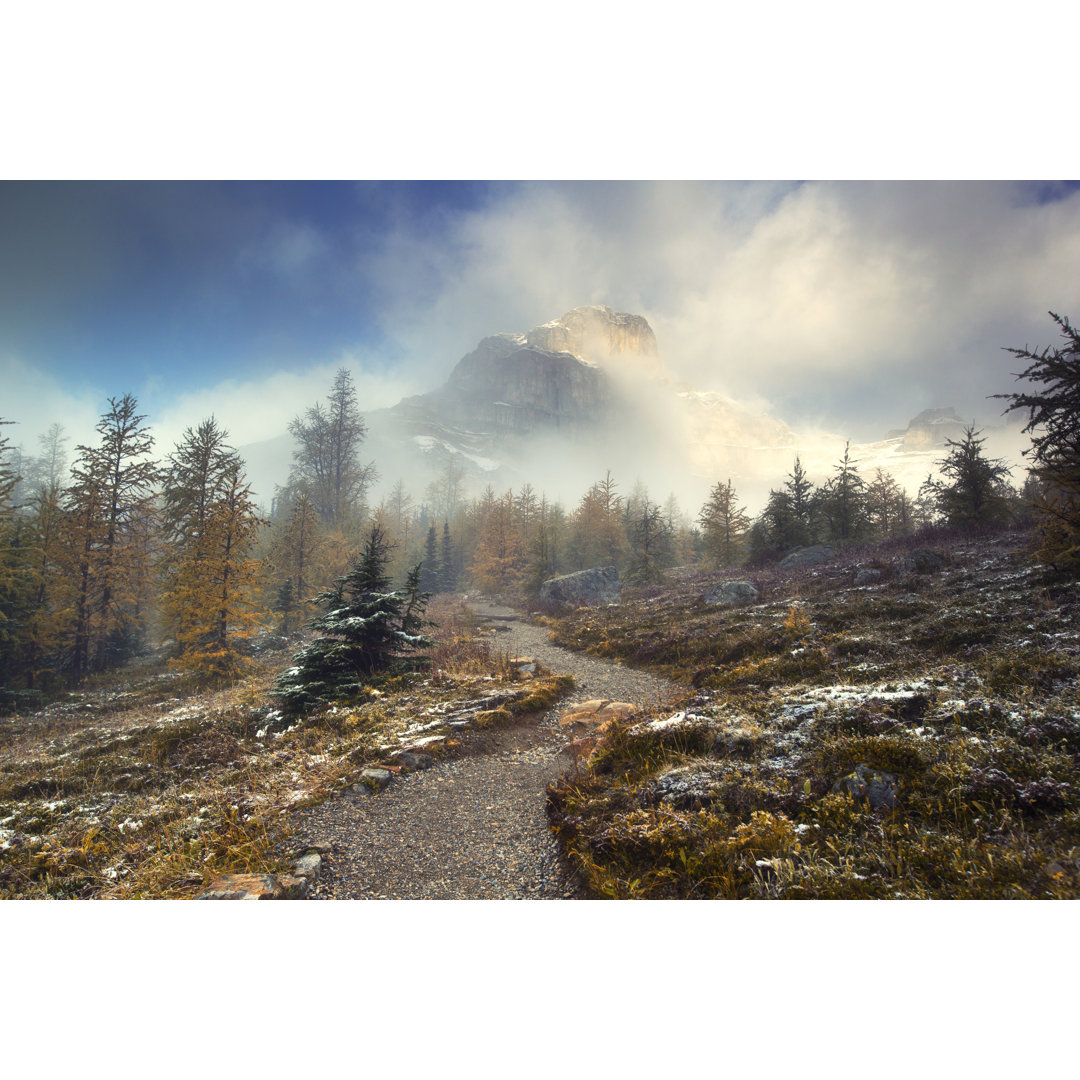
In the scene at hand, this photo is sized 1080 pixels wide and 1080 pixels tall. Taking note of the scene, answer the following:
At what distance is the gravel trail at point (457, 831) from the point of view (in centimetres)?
413

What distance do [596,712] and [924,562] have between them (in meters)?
12.5

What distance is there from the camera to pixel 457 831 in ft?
16.3

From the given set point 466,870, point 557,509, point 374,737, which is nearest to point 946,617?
point 466,870

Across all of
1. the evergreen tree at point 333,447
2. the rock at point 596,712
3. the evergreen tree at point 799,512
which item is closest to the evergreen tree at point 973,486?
the evergreen tree at point 799,512

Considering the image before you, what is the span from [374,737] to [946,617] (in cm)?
1107

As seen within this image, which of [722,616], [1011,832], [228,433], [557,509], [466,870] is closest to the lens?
[1011,832]

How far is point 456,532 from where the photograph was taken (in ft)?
183

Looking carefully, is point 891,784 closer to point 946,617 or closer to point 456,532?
point 946,617

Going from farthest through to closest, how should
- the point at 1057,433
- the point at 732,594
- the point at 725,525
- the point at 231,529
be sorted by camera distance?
the point at 725,525
the point at 231,529
the point at 732,594
the point at 1057,433

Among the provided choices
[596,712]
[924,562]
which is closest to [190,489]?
[596,712]

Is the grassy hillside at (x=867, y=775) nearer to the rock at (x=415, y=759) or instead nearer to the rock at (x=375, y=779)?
the rock at (x=415, y=759)

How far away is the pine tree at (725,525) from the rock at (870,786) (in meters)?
30.3

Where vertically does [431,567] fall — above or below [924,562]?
above

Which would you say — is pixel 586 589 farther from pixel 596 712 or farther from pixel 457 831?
pixel 457 831
